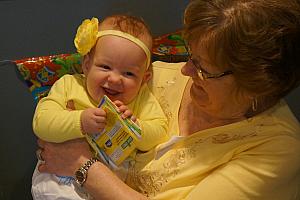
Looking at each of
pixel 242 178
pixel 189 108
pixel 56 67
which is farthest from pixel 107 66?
pixel 242 178

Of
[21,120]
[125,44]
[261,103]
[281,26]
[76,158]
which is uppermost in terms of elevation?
[281,26]

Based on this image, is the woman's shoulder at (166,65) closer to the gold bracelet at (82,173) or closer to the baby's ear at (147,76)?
the baby's ear at (147,76)

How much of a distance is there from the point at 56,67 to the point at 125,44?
1.53 feet

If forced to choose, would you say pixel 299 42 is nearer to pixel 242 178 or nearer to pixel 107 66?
pixel 242 178

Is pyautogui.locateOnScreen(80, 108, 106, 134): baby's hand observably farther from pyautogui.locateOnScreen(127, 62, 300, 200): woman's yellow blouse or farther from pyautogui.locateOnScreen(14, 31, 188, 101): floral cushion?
pyautogui.locateOnScreen(14, 31, 188, 101): floral cushion

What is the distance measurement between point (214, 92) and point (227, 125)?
10 cm

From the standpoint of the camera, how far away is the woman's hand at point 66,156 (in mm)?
1396

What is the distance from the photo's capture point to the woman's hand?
1396 millimetres

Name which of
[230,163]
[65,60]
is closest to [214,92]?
[230,163]

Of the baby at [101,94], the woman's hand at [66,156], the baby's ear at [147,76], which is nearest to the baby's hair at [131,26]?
the baby at [101,94]

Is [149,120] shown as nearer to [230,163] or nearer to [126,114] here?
[126,114]

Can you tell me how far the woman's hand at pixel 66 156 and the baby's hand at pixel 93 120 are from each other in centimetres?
8

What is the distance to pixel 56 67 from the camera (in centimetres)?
174

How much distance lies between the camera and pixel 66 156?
55.5 inches
